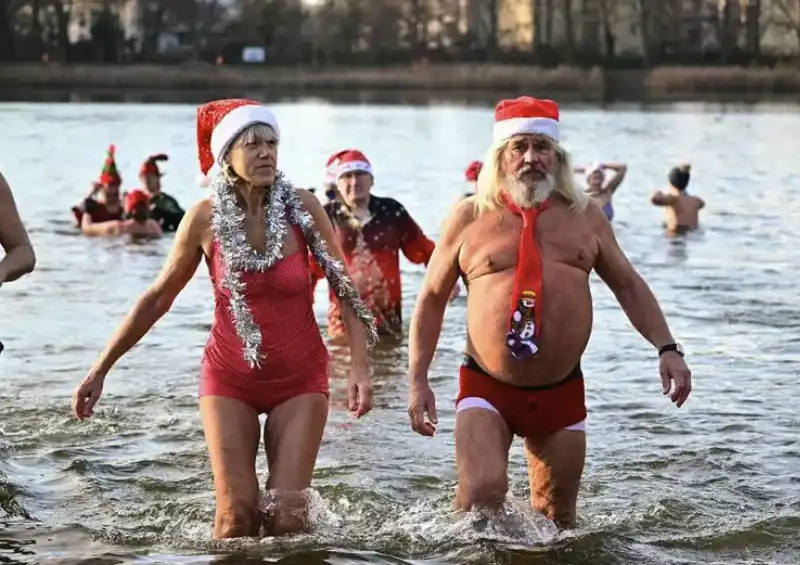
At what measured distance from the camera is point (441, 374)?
12.3m

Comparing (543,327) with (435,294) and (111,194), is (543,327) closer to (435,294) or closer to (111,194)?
(435,294)

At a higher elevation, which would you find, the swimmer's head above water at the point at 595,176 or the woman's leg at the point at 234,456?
the woman's leg at the point at 234,456

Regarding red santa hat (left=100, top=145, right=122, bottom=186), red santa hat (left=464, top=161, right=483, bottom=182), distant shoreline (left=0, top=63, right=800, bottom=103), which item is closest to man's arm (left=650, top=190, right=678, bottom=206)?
red santa hat (left=464, top=161, right=483, bottom=182)

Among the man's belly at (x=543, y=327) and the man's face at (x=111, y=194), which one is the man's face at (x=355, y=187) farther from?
the man's face at (x=111, y=194)

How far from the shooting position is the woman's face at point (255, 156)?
22.2ft

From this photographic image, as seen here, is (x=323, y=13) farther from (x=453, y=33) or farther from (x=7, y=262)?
(x=7, y=262)

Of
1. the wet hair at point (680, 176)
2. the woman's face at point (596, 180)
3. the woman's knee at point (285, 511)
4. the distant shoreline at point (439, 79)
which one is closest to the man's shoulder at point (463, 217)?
the woman's knee at point (285, 511)

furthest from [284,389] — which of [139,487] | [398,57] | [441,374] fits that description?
[398,57]

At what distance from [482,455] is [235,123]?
1.71m

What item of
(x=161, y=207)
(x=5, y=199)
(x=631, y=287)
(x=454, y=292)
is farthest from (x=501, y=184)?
(x=161, y=207)

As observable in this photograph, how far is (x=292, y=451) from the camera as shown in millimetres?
6695

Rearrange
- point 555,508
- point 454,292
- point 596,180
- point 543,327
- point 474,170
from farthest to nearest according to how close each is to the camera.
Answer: point 596,180 < point 474,170 < point 454,292 < point 555,508 < point 543,327

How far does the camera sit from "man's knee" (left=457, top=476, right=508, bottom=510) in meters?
6.81

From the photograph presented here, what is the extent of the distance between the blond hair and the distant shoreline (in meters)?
81.9
